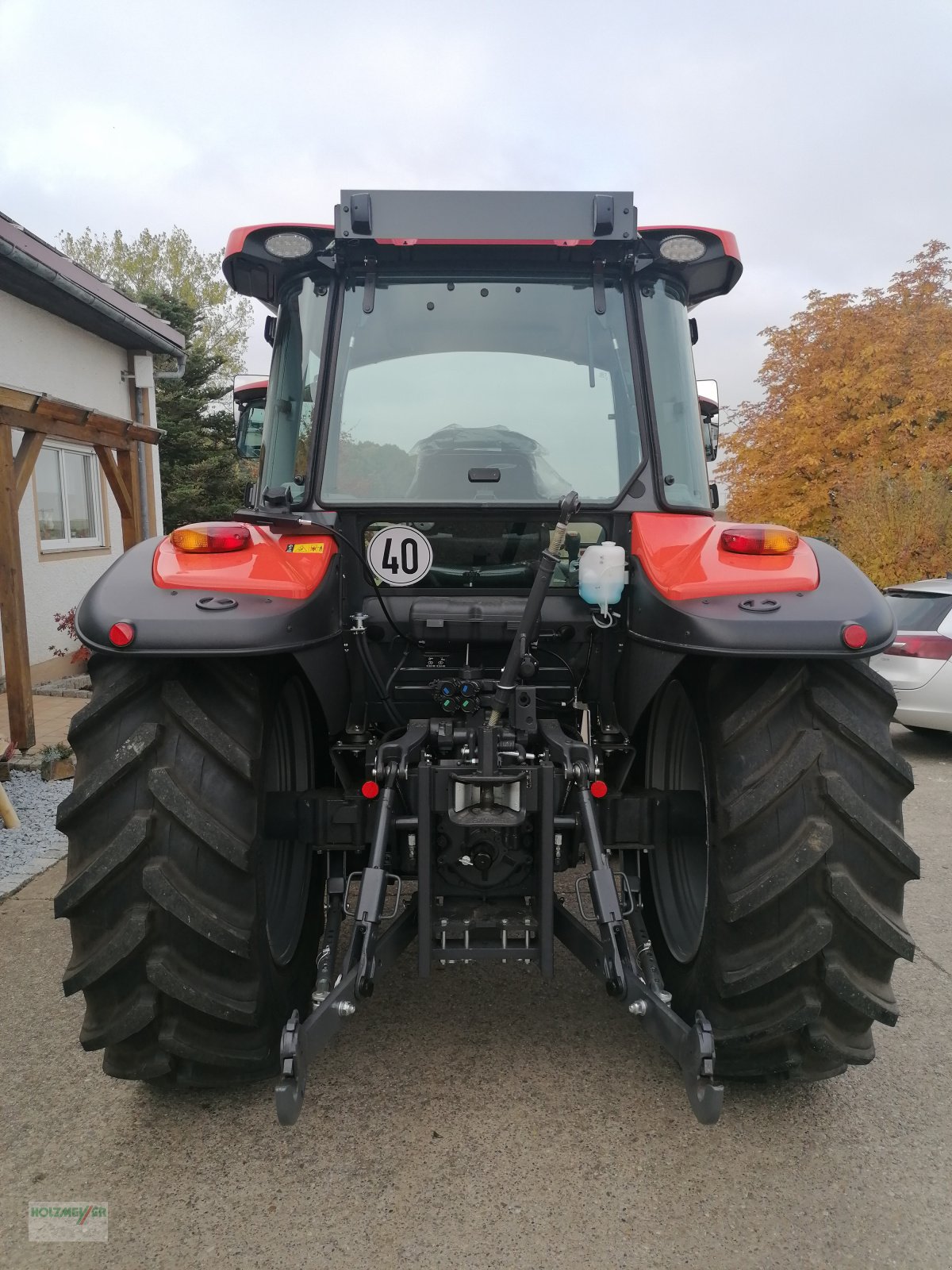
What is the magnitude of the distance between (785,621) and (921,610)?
634cm

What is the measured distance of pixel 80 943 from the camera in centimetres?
238

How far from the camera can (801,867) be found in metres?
2.29

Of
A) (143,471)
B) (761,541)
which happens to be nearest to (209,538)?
(761,541)

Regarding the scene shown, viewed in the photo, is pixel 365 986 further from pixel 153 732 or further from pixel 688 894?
pixel 688 894

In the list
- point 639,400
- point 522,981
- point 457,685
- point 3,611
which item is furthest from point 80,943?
point 3,611

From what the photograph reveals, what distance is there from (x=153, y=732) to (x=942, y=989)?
2945 mm

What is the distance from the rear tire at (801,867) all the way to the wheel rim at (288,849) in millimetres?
1302

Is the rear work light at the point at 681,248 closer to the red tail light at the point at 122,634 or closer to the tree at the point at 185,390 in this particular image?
the red tail light at the point at 122,634

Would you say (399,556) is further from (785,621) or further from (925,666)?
(925,666)

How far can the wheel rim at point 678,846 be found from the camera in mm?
2949

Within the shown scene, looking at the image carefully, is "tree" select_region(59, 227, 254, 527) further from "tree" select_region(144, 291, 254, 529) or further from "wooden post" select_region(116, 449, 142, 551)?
"wooden post" select_region(116, 449, 142, 551)

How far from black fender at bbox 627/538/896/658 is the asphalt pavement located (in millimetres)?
1300

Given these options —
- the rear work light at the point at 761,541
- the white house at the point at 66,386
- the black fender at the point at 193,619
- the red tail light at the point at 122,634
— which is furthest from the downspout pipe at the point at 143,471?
the rear work light at the point at 761,541

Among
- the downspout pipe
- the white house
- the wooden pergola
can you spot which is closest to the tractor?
the wooden pergola
